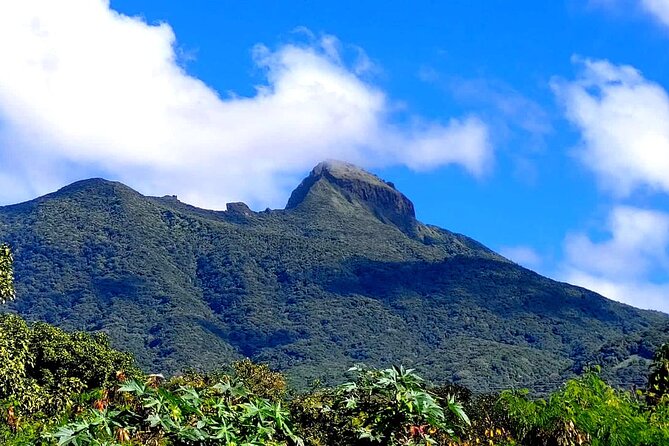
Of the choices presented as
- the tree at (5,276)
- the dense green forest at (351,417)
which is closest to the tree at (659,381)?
the dense green forest at (351,417)

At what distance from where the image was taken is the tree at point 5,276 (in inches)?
910

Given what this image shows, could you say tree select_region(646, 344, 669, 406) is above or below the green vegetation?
above

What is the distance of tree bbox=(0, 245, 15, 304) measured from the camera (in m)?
23.1

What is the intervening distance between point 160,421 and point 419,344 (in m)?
187

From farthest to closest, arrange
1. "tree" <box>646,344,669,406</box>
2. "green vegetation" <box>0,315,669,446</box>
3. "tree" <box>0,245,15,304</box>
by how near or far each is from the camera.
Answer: "tree" <box>0,245,15,304</box> → "tree" <box>646,344,669,406</box> → "green vegetation" <box>0,315,669,446</box>

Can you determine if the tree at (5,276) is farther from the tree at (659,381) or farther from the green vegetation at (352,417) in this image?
the tree at (659,381)

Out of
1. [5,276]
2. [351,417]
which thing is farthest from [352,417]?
[5,276]

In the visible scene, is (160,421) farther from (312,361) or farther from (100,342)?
(312,361)

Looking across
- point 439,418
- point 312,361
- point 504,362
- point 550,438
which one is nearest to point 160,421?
point 439,418

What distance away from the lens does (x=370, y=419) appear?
23.3 feet

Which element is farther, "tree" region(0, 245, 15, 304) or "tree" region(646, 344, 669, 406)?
"tree" region(0, 245, 15, 304)

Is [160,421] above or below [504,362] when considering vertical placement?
below

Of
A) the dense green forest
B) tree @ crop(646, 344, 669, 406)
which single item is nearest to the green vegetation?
the dense green forest

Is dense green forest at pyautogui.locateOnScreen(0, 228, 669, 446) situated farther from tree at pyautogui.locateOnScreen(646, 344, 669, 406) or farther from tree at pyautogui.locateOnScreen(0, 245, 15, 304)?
tree at pyautogui.locateOnScreen(0, 245, 15, 304)
